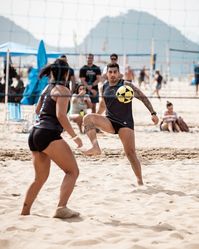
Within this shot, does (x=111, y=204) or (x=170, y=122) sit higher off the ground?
(x=170, y=122)

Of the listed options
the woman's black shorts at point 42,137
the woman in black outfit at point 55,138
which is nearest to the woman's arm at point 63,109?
the woman in black outfit at point 55,138

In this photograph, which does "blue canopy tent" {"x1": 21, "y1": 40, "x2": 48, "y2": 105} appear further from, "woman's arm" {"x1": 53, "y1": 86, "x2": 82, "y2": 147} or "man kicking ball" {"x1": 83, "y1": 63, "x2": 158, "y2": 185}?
"woman's arm" {"x1": 53, "y1": 86, "x2": 82, "y2": 147}

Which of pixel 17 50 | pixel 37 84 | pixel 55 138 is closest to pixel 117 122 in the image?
pixel 55 138

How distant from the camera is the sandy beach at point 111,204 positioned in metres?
3.06

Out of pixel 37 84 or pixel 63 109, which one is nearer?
pixel 63 109

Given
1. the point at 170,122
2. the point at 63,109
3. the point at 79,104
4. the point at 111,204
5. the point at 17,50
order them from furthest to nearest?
the point at 17,50, the point at 79,104, the point at 170,122, the point at 111,204, the point at 63,109

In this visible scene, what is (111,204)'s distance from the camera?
399 centimetres

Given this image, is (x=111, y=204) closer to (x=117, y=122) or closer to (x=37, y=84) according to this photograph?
(x=117, y=122)

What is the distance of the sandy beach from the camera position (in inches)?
121

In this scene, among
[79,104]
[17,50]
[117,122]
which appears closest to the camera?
[117,122]

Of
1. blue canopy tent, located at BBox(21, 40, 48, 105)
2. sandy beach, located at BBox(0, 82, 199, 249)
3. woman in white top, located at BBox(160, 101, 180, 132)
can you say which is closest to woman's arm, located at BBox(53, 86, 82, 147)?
sandy beach, located at BBox(0, 82, 199, 249)

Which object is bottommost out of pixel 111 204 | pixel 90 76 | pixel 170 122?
pixel 111 204

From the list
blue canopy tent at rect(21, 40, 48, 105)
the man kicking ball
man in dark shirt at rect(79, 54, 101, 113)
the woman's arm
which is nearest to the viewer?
the woman's arm

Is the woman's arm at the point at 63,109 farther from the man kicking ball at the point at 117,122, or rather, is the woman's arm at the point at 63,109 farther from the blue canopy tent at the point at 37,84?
the blue canopy tent at the point at 37,84
